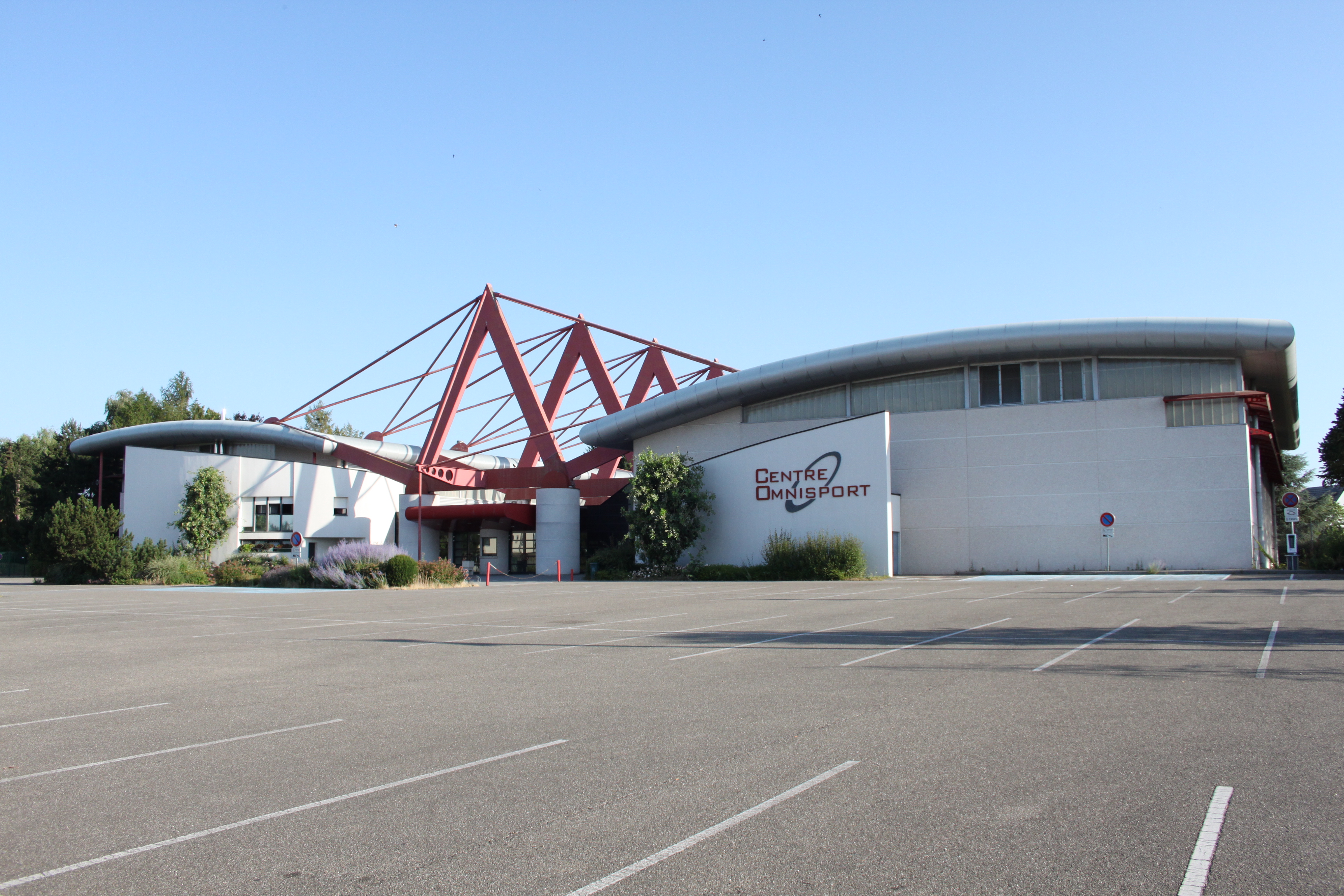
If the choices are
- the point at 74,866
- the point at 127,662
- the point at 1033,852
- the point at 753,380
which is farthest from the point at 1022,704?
the point at 753,380

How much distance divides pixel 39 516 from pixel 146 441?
1632cm

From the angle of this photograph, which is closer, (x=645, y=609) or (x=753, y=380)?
(x=645, y=609)

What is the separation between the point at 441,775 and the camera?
20.6 ft

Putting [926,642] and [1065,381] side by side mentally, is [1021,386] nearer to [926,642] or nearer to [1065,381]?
[1065,381]

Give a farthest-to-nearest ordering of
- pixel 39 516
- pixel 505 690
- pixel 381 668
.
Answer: pixel 39 516
pixel 381 668
pixel 505 690

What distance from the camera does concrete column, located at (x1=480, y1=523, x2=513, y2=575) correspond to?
188 feet

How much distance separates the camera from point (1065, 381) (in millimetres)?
41406

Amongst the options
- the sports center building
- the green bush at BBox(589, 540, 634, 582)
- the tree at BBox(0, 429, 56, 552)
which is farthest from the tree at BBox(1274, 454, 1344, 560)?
the tree at BBox(0, 429, 56, 552)

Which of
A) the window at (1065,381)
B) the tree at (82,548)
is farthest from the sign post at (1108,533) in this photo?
the tree at (82,548)

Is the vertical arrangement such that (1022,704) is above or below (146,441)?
below

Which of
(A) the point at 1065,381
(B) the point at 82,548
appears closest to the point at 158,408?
(B) the point at 82,548

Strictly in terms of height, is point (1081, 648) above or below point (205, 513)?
below

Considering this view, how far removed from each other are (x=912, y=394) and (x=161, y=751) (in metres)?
40.1

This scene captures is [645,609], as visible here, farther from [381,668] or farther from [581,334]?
[581,334]
